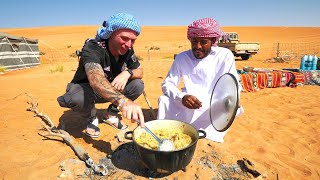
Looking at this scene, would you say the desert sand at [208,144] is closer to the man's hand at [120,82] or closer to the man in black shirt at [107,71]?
the man in black shirt at [107,71]

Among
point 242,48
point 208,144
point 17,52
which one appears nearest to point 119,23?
point 208,144

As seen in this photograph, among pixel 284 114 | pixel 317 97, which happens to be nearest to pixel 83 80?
pixel 284 114

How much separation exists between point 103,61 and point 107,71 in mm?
211

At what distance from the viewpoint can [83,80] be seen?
11.5ft

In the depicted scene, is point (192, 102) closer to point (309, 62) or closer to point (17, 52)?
point (309, 62)

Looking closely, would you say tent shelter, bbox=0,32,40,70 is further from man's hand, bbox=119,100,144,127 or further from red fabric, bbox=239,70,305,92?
man's hand, bbox=119,100,144,127

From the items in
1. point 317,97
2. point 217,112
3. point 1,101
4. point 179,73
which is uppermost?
point 179,73

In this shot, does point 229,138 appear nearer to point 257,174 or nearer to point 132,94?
point 257,174

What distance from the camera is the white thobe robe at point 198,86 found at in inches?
142

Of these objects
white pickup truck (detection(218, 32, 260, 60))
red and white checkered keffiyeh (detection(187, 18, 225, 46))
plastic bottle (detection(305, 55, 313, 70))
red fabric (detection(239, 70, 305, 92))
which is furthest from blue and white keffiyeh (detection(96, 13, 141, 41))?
white pickup truck (detection(218, 32, 260, 60))

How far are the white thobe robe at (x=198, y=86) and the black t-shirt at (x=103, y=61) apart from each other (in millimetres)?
643

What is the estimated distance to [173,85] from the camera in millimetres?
3789

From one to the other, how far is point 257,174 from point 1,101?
5124 mm

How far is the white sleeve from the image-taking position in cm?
356
